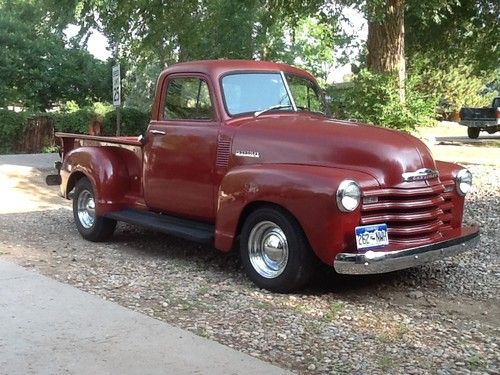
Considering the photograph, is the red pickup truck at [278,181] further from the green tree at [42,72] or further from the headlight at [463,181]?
the green tree at [42,72]

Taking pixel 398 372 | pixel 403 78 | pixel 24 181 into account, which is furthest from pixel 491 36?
pixel 398 372

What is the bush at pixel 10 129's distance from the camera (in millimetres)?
18578

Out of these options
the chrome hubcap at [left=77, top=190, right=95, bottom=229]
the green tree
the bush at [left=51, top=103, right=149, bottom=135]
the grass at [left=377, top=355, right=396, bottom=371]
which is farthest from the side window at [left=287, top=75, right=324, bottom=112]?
the green tree

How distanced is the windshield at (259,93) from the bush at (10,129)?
13.7m

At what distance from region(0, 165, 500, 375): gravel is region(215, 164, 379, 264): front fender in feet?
1.89

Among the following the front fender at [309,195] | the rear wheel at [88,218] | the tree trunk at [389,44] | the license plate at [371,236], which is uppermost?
the tree trunk at [389,44]

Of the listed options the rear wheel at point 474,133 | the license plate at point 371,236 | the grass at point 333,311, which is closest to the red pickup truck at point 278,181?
the license plate at point 371,236

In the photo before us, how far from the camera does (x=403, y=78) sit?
12.6m

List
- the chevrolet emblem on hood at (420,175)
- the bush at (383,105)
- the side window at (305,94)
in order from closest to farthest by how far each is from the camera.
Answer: the chevrolet emblem on hood at (420,175)
the side window at (305,94)
the bush at (383,105)

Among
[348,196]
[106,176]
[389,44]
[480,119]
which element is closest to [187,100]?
[106,176]

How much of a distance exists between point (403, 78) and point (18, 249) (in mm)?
8029

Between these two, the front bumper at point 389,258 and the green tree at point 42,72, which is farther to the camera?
the green tree at point 42,72

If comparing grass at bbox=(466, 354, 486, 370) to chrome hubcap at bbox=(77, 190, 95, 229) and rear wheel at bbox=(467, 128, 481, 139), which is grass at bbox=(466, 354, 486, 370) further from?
rear wheel at bbox=(467, 128, 481, 139)

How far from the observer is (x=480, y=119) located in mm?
26297
